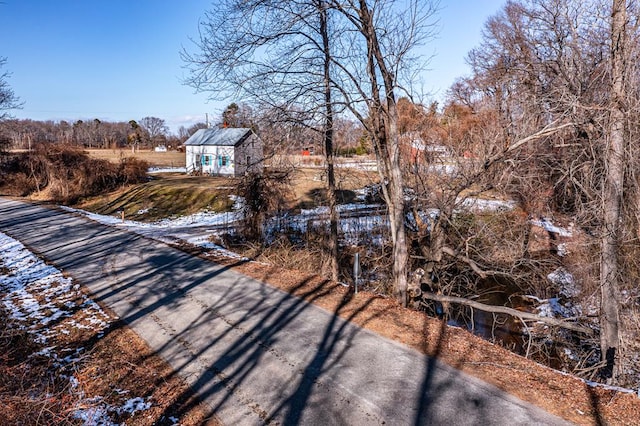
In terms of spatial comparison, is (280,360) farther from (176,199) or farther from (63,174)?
(63,174)

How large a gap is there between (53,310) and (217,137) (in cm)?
3086

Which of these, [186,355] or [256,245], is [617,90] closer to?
[186,355]

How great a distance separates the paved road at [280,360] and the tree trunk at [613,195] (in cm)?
330

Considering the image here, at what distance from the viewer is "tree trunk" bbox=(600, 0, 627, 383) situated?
6852 mm

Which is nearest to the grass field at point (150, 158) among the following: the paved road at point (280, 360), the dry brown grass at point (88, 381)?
the paved road at point (280, 360)

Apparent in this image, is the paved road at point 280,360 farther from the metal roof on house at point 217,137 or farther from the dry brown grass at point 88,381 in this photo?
the metal roof on house at point 217,137

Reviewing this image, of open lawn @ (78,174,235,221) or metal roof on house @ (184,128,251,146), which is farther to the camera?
metal roof on house @ (184,128,251,146)

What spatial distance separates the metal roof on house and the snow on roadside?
80.9ft

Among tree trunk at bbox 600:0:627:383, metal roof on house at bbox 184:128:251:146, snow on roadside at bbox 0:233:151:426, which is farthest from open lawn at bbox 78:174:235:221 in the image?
tree trunk at bbox 600:0:627:383

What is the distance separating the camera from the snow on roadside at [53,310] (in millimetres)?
4938

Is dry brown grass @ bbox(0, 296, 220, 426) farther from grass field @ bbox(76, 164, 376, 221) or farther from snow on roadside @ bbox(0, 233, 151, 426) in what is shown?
grass field @ bbox(76, 164, 376, 221)

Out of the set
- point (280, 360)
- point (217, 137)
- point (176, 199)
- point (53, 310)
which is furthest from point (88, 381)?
point (217, 137)

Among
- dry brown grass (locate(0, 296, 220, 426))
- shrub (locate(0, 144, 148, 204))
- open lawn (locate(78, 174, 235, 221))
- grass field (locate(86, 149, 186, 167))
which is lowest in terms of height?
dry brown grass (locate(0, 296, 220, 426))

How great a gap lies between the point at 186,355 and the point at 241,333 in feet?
3.24
